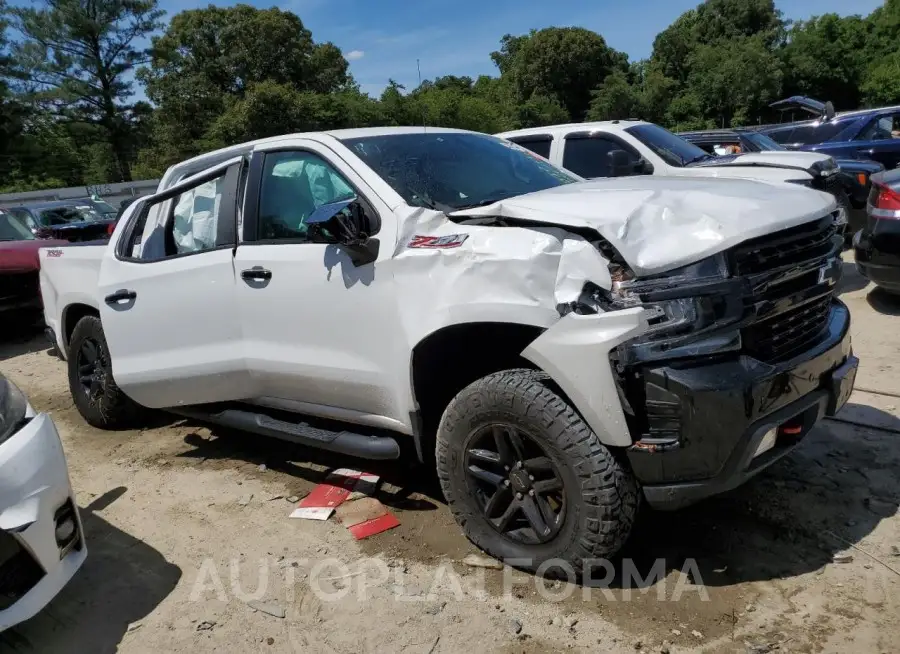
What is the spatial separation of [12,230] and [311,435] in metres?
7.84

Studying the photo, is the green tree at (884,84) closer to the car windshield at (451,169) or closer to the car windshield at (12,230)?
the car windshield at (12,230)

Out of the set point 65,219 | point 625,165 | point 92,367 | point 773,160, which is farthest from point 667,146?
point 65,219

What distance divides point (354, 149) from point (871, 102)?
52.3 m

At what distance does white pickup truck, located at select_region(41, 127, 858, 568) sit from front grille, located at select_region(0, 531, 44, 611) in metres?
1.30

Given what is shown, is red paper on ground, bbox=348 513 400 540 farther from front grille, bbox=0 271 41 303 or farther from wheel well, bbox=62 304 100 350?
front grille, bbox=0 271 41 303

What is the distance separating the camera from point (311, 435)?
11.7 feet

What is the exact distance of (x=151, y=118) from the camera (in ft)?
136

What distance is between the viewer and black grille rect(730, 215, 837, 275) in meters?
2.51

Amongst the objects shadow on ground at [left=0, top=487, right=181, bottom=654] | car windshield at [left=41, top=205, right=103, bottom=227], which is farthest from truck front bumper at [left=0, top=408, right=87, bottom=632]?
car windshield at [left=41, top=205, right=103, bottom=227]

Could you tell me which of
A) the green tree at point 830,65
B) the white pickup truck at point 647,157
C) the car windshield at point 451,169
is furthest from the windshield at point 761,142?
the green tree at point 830,65

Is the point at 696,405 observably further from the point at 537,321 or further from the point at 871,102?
the point at 871,102

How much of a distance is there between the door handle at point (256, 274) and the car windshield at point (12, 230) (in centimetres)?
685

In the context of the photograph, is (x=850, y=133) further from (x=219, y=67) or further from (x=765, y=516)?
(x=219, y=67)

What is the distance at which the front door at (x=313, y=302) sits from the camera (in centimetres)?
315
